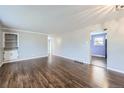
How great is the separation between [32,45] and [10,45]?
1920 millimetres

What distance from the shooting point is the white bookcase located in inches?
266

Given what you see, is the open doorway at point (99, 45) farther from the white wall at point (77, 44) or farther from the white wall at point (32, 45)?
the white wall at point (32, 45)

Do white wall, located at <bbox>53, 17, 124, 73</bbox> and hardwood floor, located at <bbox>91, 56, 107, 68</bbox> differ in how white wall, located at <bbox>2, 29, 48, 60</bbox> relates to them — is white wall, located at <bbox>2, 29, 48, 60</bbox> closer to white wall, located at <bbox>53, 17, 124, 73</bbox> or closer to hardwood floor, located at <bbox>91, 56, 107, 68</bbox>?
white wall, located at <bbox>53, 17, 124, 73</bbox>

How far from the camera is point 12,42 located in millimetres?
7270

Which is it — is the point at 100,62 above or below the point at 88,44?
below

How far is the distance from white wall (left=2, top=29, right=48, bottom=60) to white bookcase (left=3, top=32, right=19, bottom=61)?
0.32 metres

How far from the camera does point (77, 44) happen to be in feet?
25.2

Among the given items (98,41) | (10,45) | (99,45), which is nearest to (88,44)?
(99,45)

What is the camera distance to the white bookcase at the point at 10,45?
266 inches

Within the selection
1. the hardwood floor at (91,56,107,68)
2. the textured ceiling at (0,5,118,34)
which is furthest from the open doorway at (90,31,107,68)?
the textured ceiling at (0,5,118,34)

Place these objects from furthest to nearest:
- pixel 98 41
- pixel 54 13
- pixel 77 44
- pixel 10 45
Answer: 1. pixel 98 41
2. pixel 77 44
3. pixel 10 45
4. pixel 54 13

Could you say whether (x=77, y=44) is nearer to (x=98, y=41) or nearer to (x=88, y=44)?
(x=88, y=44)

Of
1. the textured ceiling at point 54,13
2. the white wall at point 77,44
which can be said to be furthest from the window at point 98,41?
the textured ceiling at point 54,13

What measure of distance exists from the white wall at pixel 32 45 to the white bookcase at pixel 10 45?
0.32m
